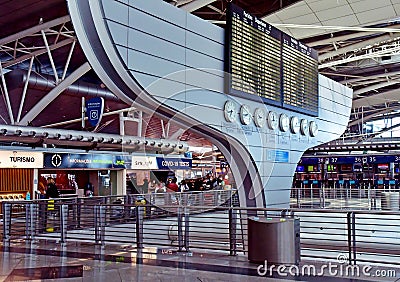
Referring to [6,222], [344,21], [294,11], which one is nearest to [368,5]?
[344,21]

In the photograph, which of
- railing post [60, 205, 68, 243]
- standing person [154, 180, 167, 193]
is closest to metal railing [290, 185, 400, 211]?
standing person [154, 180, 167, 193]

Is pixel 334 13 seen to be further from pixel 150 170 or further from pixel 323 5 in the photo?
pixel 150 170

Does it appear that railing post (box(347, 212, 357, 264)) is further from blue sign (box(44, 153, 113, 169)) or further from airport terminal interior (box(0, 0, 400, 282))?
blue sign (box(44, 153, 113, 169))

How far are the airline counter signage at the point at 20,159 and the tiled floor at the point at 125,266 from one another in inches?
335

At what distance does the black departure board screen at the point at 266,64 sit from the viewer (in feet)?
27.1

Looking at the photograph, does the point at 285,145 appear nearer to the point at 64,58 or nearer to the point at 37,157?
the point at 37,157

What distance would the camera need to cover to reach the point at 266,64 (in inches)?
353

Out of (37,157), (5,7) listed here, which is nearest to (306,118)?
(5,7)

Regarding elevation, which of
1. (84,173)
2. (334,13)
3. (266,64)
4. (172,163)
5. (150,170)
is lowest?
(84,173)

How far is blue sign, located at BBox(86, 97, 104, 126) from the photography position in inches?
721

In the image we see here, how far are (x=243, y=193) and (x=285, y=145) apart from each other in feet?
4.68

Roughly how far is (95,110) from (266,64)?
11.0 meters

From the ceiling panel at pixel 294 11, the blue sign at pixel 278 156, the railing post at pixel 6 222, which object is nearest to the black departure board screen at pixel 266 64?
the blue sign at pixel 278 156

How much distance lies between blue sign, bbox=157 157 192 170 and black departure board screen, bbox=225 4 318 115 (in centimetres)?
1454
